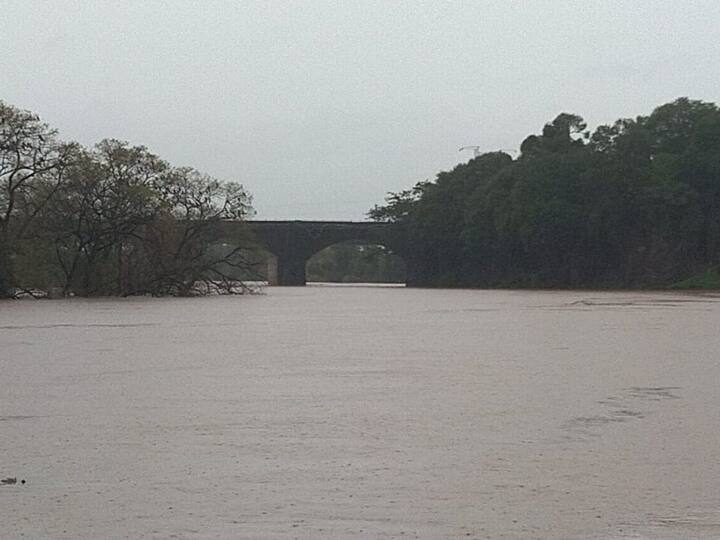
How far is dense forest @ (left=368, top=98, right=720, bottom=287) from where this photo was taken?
59.8 meters

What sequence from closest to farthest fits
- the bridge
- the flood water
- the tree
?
1. the flood water
2. the tree
3. the bridge

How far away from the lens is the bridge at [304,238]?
291 ft

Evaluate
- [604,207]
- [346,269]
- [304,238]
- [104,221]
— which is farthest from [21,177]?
[346,269]

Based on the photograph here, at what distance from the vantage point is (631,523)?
5.97m

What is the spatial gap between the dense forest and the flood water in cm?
4310

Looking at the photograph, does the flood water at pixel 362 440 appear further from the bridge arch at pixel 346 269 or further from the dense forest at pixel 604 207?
the bridge arch at pixel 346 269

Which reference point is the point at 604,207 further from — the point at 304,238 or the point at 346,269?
the point at 346,269

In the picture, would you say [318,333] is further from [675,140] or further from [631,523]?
[675,140]

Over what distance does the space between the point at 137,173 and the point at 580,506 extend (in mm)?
41200

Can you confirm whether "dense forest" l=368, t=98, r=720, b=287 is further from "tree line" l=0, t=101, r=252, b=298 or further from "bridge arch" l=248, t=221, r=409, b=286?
"tree line" l=0, t=101, r=252, b=298

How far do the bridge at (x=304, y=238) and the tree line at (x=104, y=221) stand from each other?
38.2 metres

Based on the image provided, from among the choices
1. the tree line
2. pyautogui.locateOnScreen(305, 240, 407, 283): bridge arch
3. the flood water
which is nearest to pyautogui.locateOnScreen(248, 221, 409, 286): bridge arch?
pyautogui.locateOnScreen(305, 240, 407, 283): bridge arch

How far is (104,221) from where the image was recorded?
4550cm

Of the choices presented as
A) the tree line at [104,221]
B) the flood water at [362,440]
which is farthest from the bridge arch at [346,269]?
the flood water at [362,440]
